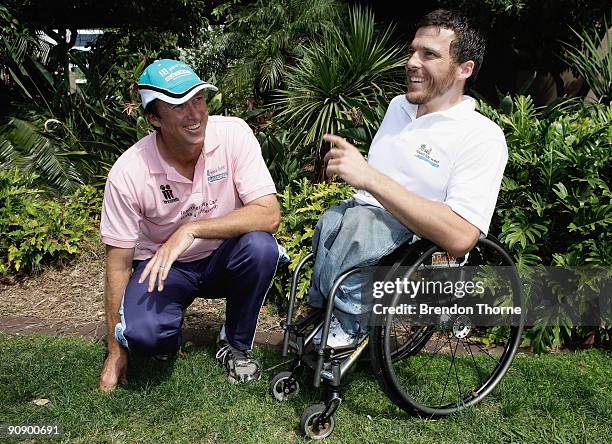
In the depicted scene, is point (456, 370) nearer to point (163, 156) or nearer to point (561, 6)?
point (163, 156)

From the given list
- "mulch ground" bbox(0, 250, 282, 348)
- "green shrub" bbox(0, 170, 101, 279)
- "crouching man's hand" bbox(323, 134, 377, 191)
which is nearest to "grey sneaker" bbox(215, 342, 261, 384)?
"mulch ground" bbox(0, 250, 282, 348)

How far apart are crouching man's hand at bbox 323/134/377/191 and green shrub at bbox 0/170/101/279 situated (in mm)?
2942

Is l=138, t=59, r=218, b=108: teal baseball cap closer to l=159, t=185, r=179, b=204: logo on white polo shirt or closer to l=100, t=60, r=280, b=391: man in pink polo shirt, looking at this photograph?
l=100, t=60, r=280, b=391: man in pink polo shirt

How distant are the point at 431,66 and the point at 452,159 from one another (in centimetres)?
41

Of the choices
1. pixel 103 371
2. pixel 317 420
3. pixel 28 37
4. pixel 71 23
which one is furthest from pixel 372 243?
pixel 71 23

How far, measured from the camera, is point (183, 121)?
9.54ft

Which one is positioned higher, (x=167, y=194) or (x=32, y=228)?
(x=167, y=194)

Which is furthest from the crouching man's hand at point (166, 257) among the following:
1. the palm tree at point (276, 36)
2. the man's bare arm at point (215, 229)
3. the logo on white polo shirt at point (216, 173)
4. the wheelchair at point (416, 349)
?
the palm tree at point (276, 36)

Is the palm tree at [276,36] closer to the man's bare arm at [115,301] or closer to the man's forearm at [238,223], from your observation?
the man's forearm at [238,223]

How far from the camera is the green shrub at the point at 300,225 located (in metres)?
4.08

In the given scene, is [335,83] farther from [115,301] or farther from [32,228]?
[115,301]

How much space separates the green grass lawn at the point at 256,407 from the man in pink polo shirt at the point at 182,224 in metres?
0.16

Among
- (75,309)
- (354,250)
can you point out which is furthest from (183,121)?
(75,309)

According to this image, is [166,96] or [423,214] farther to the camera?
[166,96]
